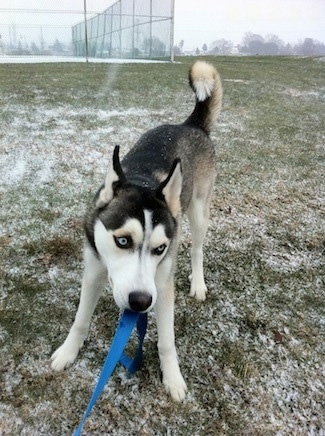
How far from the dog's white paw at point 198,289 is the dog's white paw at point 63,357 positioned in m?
1.21

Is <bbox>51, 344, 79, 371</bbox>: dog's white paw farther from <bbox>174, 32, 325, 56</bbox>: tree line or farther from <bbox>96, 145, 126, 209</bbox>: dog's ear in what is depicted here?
<bbox>174, 32, 325, 56</bbox>: tree line

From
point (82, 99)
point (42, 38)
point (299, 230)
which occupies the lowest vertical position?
point (299, 230)

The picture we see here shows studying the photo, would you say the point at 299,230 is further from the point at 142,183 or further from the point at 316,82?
the point at 316,82

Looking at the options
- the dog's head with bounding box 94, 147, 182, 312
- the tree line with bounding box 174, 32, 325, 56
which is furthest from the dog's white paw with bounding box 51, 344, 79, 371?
the tree line with bounding box 174, 32, 325, 56

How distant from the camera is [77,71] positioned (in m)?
12.4

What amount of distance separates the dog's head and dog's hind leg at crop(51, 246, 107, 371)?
0.66ft

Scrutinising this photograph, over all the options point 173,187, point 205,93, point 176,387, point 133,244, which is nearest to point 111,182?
point 173,187

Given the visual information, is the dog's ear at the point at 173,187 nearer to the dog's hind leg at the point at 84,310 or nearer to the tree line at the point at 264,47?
the dog's hind leg at the point at 84,310

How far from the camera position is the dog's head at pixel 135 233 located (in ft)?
6.73

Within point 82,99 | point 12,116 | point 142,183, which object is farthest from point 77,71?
point 142,183

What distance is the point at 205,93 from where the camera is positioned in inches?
148

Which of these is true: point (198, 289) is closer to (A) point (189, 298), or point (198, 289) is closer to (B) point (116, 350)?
(A) point (189, 298)

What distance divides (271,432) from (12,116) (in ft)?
23.1

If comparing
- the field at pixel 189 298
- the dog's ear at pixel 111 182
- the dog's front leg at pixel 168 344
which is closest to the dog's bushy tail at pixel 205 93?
the field at pixel 189 298
